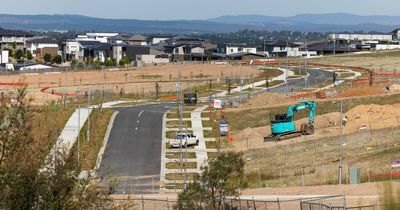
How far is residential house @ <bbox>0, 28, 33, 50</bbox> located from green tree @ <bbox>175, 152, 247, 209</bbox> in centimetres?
15848

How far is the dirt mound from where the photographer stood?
70062 mm

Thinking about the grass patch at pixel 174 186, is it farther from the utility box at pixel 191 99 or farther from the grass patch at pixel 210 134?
the utility box at pixel 191 99

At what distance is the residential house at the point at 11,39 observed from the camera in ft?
600

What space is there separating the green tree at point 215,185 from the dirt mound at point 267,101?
41335mm

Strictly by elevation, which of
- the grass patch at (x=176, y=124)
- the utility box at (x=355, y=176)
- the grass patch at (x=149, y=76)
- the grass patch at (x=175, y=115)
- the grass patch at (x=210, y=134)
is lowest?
the grass patch at (x=210, y=134)

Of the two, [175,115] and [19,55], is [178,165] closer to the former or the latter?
[175,115]

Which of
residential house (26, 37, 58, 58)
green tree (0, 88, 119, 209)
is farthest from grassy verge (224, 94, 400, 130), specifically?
residential house (26, 37, 58, 58)

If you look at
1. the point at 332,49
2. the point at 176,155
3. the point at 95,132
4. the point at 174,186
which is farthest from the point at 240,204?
the point at 332,49

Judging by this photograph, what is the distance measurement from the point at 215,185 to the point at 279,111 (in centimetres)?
3766

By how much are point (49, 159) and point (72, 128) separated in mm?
40629

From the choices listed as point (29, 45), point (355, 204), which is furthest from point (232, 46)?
point (355, 204)

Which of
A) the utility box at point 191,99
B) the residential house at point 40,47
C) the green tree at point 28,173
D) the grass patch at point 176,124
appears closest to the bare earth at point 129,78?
the utility box at point 191,99

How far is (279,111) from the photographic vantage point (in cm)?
6456

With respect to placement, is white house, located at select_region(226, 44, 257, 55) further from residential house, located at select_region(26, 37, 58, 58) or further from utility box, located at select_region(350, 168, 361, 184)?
utility box, located at select_region(350, 168, 361, 184)
